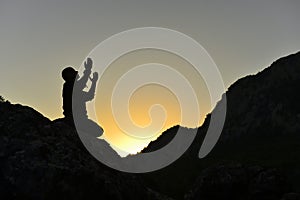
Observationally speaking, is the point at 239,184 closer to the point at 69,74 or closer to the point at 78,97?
the point at 78,97

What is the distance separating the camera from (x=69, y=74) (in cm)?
3788

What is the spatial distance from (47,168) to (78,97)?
543 inches

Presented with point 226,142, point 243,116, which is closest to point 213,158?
point 226,142

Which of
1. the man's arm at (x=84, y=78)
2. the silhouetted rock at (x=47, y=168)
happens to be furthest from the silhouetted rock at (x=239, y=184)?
the man's arm at (x=84, y=78)

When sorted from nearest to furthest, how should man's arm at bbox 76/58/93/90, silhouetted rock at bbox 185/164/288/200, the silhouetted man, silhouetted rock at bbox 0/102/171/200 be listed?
silhouetted rock at bbox 0/102/171/200
silhouetted rock at bbox 185/164/288/200
the silhouetted man
man's arm at bbox 76/58/93/90

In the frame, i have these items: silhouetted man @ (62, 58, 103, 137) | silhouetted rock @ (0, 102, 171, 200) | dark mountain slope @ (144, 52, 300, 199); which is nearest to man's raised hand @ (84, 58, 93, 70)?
silhouetted man @ (62, 58, 103, 137)

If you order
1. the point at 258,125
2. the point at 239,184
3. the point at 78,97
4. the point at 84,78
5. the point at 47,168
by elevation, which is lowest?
the point at 47,168

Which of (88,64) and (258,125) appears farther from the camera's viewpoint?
(258,125)

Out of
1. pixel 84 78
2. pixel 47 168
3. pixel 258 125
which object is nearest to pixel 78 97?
pixel 84 78

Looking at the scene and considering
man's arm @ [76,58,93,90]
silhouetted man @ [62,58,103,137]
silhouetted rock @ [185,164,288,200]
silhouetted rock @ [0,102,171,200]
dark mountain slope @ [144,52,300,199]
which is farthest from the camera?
dark mountain slope @ [144,52,300,199]

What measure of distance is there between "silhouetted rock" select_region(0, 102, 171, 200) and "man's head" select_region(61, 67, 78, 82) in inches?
366

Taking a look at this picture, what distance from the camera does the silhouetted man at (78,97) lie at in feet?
116

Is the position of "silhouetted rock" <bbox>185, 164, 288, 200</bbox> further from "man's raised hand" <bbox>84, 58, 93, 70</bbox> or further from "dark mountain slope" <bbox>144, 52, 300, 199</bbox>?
"dark mountain slope" <bbox>144, 52, 300, 199</bbox>

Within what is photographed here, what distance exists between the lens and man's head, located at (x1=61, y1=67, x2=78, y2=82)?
37.7 meters
